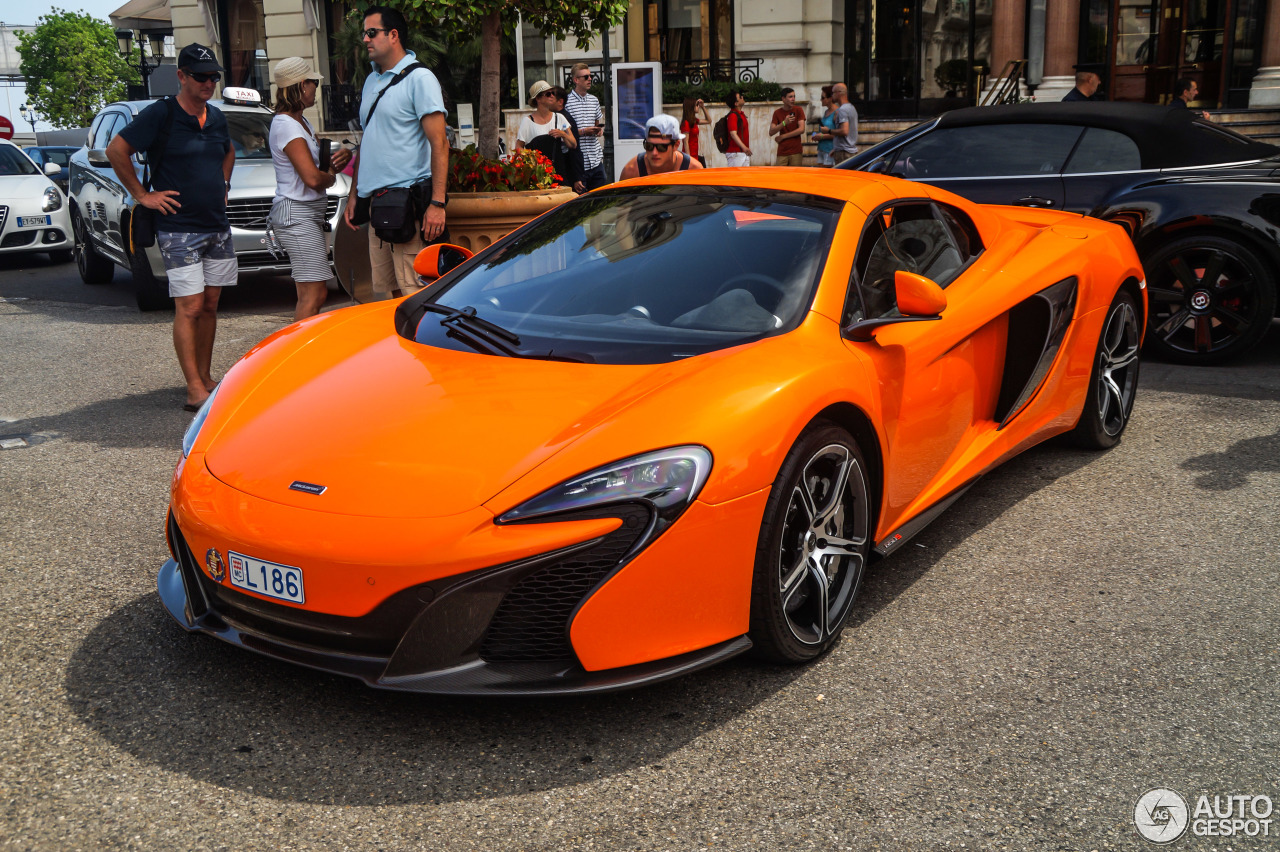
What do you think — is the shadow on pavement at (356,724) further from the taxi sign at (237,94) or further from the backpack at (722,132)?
the backpack at (722,132)

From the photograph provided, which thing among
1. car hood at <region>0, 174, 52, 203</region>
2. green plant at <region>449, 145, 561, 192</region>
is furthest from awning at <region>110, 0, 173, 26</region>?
green plant at <region>449, 145, 561, 192</region>

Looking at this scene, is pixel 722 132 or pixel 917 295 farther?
pixel 722 132

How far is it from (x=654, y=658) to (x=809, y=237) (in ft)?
5.09

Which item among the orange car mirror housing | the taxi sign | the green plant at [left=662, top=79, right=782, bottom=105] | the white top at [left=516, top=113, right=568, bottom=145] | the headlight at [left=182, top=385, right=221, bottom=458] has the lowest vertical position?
the headlight at [left=182, top=385, right=221, bottom=458]

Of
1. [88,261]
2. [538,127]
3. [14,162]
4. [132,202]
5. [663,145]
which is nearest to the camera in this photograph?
[663,145]

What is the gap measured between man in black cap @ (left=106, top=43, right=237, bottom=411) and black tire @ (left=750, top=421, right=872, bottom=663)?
418 centimetres

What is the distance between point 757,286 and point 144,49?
81.3 ft

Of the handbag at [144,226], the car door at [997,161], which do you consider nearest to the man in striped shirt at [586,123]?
the car door at [997,161]

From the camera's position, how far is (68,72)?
322ft

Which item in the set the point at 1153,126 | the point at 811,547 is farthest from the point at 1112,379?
the point at 1153,126

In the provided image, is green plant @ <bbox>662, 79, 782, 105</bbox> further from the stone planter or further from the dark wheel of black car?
the dark wheel of black car

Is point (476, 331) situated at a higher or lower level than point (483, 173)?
lower

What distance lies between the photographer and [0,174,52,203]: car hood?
43.5 ft

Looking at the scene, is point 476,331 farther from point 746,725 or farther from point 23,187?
point 23,187
